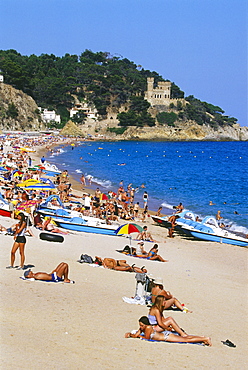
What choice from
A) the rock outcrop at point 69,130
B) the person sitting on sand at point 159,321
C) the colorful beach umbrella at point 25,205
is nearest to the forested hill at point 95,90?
the rock outcrop at point 69,130

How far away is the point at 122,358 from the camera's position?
5281 millimetres

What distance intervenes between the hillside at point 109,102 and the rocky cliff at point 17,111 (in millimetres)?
622

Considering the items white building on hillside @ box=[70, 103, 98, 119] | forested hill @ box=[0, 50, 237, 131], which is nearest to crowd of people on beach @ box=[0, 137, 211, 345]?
forested hill @ box=[0, 50, 237, 131]

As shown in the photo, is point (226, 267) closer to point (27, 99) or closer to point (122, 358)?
point (122, 358)

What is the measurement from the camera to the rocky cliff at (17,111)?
87.4m

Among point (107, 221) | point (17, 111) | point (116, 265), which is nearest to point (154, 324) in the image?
point (116, 265)

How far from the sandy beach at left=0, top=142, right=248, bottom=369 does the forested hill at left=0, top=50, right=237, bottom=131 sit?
295ft

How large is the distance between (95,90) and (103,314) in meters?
114

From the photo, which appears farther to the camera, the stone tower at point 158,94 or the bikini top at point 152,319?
the stone tower at point 158,94

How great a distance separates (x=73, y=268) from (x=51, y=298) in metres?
2.07

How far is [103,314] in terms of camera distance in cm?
671

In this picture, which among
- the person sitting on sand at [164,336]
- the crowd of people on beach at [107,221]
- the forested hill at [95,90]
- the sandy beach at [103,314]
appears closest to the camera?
the sandy beach at [103,314]

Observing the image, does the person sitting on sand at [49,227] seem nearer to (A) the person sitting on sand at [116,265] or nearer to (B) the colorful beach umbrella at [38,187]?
(A) the person sitting on sand at [116,265]

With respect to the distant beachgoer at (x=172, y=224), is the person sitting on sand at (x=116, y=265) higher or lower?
higher
